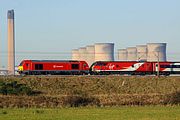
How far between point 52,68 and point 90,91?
18.7 meters

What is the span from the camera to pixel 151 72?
75.2 m

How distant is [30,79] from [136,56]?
65.9 meters

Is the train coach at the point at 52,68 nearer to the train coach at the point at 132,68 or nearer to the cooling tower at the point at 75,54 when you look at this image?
the train coach at the point at 132,68

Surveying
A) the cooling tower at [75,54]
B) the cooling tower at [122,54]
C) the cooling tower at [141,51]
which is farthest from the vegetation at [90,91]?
the cooling tower at [75,54]

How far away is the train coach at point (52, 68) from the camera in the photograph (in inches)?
2808

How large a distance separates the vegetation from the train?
1352 centimetres

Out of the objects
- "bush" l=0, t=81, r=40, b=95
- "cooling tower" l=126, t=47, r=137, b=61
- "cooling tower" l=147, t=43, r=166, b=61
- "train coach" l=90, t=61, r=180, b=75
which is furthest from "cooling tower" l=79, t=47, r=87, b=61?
"bush" l=0, t=81, r=40, b=95

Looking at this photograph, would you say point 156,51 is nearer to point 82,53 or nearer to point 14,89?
point 82,53

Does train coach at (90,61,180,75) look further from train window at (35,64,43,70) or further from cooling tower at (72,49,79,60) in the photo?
cooling tower at (72,49,79,60)

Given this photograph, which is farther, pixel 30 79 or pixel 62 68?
pixel 62 68

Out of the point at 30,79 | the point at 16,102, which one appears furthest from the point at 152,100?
the point at 30,79

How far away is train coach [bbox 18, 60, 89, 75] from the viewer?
71.3 m

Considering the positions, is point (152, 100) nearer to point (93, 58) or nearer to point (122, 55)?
point (93, 58)

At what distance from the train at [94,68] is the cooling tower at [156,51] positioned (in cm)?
2638
